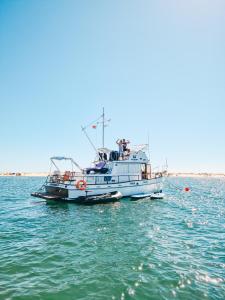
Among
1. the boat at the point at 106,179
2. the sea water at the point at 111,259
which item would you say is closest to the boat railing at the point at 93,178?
the boat at the point at 106,179

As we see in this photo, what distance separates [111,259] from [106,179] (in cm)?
2046

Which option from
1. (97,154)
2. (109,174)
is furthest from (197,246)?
(97,154)

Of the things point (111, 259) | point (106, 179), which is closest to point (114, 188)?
point (106, 179)

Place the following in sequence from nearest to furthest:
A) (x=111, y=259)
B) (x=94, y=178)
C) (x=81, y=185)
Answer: (x=111, y=259), (x=81, y=185), (x=94, y=178)

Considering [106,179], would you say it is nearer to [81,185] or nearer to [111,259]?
[81,185]

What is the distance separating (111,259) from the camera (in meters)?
10.0

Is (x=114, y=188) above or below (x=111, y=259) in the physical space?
above

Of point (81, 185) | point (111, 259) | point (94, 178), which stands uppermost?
point (94, 178)

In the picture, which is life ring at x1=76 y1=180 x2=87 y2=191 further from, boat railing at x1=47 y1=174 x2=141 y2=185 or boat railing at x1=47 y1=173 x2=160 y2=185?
boat railing at x1=47 y1=174 x2=141 y2=185

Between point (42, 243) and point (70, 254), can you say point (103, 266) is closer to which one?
point (70, 254)

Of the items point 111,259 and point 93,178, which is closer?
point 111,259

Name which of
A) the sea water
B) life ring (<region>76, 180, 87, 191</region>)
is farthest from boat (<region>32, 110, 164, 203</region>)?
the sea water

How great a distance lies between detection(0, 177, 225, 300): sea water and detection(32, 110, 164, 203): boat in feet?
27.7

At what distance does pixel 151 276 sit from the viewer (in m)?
8.50
